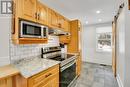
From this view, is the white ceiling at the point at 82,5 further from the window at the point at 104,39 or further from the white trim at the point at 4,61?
the window at the point at 104,39

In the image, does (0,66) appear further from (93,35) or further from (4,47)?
(93,35)

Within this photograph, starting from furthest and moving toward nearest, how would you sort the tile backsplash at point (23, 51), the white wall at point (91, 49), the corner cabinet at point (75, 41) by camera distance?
the white wall at point (91, 49) → the corner cabinet at point (75, 41) → the tile backsplash at point (23, 51)

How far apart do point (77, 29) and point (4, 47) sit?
258 cm

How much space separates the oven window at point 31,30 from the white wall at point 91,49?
474 cm

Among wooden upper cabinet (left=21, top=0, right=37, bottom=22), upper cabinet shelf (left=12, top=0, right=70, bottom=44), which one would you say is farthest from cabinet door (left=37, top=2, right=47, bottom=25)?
wooden upper cabinet (left=21, top=0, right=37, bottom=22)

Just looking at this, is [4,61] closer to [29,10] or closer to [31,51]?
[31,51]

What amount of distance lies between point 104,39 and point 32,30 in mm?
5015

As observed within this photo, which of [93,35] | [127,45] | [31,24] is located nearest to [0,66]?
[31,24]

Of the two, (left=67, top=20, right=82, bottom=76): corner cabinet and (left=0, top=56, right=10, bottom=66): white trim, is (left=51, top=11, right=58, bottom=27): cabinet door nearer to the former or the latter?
(left=67, top=20, right=82, bottom=76): corner cabinet

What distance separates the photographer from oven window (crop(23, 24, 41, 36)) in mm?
1757

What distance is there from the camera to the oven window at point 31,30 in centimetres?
176

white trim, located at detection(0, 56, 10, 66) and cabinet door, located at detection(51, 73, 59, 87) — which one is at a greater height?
white trim, located at detection(0, 56, 10, 66)

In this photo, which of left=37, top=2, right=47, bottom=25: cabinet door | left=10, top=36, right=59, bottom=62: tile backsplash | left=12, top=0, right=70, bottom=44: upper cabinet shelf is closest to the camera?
left=12, top=0, right=70, bottom=44: upper cabinet shelf

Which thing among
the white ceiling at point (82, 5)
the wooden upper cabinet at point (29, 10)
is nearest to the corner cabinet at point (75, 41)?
the white ceiling at point (82, 5)
